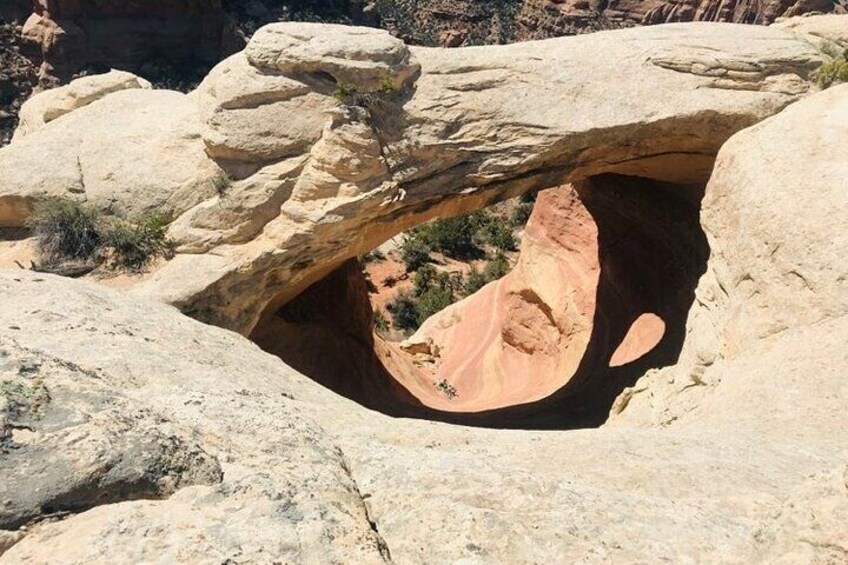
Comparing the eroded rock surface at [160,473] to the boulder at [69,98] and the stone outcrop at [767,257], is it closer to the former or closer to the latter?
the stone outcrop at [767,257]

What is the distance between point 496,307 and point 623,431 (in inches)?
679

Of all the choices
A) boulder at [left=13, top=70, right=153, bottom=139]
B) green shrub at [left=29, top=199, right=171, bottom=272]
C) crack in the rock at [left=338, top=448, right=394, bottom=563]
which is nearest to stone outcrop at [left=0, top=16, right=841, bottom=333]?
green shrub at [left=29, top=199, right=171, bottom=272]

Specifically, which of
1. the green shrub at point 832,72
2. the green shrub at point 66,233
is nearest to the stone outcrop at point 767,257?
the green shrub at point 832,72

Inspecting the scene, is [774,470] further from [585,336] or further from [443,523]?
[585,336]

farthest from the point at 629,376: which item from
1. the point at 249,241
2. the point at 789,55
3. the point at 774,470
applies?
the point at 774,470

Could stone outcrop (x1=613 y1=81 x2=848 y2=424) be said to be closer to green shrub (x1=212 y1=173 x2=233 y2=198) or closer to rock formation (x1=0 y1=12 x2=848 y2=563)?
rock formation (x1=0 y1=12 x2=848 y2=563)

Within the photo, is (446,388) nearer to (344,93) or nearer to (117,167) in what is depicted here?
(344,93)

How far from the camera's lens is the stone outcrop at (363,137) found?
12.2 metres

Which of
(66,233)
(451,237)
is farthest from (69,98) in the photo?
(451,237)

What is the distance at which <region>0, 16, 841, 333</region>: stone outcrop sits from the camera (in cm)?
1224

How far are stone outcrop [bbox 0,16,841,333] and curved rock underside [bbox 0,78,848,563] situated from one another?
4.36m

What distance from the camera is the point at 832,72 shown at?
12.7 m

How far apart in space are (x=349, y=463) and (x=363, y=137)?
778 cm

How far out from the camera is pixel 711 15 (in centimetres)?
6066
